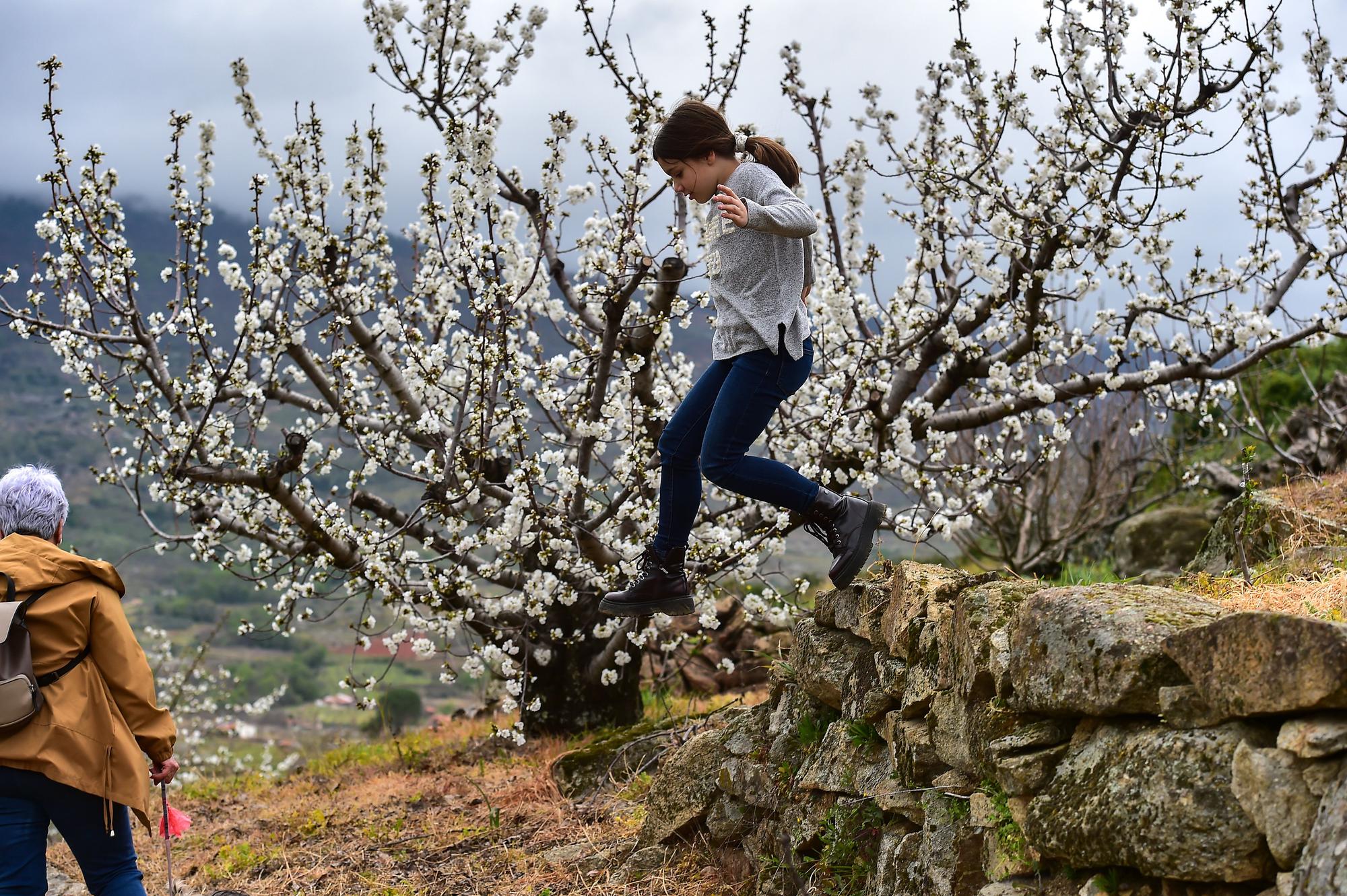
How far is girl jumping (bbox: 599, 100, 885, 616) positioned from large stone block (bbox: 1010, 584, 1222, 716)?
1232 mm

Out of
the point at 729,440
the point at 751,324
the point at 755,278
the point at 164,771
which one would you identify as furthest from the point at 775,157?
the point at 164,771

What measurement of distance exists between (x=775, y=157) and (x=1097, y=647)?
2.28 meters

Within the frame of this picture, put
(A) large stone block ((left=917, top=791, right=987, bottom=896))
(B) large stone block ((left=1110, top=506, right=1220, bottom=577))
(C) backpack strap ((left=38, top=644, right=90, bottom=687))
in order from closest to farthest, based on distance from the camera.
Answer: (A) large stone block ((left=917, top=791, right=987, bottom=896))
(C) backpack strap ((left=38, top=644, right=90, bottom=687))
(B) large stone block ((left=1110, top=506, right=1220, bottom=577))

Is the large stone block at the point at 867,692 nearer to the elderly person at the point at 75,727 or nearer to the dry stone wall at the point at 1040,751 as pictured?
the dry stone wall at the point at 1040,751

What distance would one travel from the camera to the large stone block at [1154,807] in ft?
7.38

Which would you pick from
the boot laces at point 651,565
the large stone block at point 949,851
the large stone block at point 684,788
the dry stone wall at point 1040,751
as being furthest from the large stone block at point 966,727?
the large stone block at point 684,788

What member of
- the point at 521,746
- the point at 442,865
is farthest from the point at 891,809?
the point at 521,746

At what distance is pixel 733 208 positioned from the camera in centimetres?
364

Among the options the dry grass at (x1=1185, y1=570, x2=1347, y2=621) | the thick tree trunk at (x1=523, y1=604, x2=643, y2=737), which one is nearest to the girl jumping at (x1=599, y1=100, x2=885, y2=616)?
the dry grass at (x1=1185, y1=570, x2=1347, y2=621)

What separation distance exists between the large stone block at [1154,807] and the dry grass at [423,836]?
6.66ft

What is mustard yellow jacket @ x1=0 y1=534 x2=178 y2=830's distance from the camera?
10.9ft

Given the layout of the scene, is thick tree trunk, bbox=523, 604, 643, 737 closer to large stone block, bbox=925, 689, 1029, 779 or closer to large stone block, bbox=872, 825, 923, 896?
large stone block, bbox=872, 825, 923, 896

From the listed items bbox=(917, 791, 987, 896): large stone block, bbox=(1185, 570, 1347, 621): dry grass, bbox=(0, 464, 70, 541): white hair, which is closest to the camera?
bbox=(1185, 570, 1347, 621): dry grass

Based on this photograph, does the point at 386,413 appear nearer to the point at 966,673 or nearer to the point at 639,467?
the point at 639,467
